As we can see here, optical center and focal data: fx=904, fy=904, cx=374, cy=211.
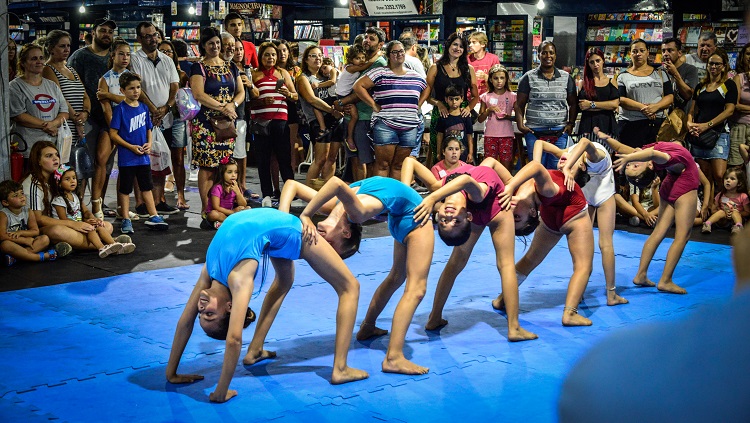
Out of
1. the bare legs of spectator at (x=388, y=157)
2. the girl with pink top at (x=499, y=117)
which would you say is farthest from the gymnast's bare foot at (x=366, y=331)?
the girl with pink top at (x=499, y=117)

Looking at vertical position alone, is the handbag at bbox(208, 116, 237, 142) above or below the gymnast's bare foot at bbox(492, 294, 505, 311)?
above

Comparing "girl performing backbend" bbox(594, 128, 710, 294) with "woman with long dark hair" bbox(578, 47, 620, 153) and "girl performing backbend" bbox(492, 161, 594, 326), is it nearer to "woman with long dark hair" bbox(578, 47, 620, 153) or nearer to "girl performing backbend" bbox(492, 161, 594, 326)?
"girl performing backbend" bbox(492, 161, 594, 326)

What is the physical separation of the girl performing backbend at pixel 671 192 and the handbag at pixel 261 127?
392 centimetres

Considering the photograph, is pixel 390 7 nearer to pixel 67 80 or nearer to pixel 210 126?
pixel 210 126

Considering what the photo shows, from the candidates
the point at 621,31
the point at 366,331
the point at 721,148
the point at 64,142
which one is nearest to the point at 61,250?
the point at 64,142

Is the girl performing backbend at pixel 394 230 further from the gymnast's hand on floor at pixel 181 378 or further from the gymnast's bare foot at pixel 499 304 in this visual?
the gymnast's bare foot at pixel 499 304

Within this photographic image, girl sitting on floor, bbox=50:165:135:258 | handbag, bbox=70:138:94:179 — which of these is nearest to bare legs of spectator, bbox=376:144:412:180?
girl sitting on floor, bbox=50:165:135:258

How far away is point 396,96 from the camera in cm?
898

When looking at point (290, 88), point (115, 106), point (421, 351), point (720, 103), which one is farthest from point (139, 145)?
point (720, 103)

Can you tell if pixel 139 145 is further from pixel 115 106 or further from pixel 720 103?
pixel 720 103

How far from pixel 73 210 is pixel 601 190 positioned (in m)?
4.45

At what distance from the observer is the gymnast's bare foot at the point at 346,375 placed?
479cm

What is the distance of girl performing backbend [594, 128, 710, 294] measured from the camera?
6.66 metres

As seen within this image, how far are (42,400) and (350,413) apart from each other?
1544 mm
